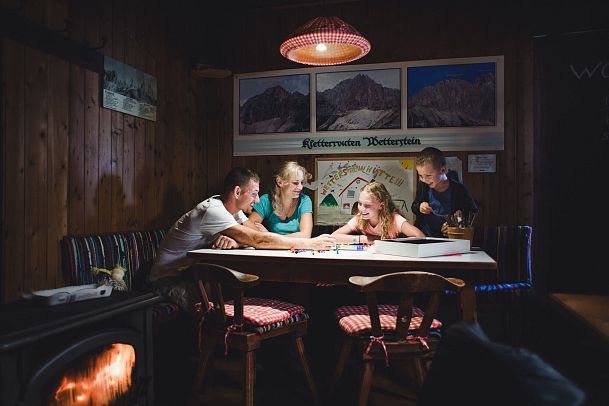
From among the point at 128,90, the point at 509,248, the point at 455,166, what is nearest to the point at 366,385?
the point at 509,248

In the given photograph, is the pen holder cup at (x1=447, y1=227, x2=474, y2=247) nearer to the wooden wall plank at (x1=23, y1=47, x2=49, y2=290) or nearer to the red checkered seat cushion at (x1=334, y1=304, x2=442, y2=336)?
the red checkered seat cushion at (x1=334, y1=304, x2=442, y2=336)

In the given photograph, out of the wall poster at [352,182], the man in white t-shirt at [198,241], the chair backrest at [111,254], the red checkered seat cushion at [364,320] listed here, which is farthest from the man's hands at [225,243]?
the wall poster at [352,182]

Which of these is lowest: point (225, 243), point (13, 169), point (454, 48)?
point (225, 243)

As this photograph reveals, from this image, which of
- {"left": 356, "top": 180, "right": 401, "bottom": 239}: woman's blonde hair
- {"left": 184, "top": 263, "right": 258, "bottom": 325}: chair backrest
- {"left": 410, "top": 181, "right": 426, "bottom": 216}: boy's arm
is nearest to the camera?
{"left": 184, "top": 263, "right": 258, "bottom": 325}: chair backrest

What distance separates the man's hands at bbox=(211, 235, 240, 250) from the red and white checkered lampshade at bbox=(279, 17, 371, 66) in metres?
1.38

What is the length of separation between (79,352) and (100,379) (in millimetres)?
228

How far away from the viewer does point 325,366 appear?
11.1 ft

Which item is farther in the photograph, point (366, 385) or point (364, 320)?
point (364, 320)

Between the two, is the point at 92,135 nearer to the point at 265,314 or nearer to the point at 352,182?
the point at 265,314

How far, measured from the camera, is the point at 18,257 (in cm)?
278

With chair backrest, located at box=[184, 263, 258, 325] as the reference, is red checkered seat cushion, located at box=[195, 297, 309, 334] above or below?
below

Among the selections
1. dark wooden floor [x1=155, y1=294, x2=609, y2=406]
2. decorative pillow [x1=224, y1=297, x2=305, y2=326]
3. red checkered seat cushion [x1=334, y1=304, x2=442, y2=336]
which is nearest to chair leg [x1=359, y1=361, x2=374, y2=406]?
red checkered seat cushion [x1=334, y1=304, x2=442, y2=336]

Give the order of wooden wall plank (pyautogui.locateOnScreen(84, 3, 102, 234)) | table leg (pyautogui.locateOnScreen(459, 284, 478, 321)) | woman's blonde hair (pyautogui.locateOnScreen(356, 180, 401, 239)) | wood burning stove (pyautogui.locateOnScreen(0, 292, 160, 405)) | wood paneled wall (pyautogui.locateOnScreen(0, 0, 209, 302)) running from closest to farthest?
wood burning stove (pyautogui.locateOnScreen(0, 292, 160, 405)), table leg (pyautogui.locateOnScreen(459, 284, 478, 321)), wood paneled wall (pyautogui.locateOnScreen(0, 0, 209, 302)), wooden wall plank (pyautogui.locateOnScreen(84, 3, 102, 234)), woman's blonde hair (pyautogui.locateOnScreen(356, 180, 401, 239))

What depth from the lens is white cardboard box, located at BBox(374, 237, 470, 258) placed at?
260 centimetres
